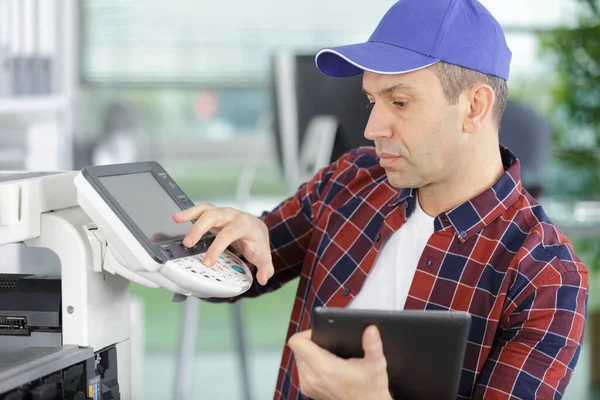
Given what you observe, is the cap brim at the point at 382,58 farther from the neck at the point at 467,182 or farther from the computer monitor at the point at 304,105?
the computer monitor at the point at 304,105

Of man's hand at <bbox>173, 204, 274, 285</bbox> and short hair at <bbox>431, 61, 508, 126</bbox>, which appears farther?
short hair at <bbox>431, 61, 508, 126</bbox>

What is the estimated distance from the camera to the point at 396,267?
57.8 inches

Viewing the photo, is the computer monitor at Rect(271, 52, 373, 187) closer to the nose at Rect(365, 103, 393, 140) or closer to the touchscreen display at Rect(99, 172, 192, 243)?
the nose at Rect(365, 103, 393, 140)

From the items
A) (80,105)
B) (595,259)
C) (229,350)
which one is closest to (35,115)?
(229,350)

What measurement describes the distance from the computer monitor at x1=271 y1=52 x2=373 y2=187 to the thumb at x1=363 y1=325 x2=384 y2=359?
64.0 inches

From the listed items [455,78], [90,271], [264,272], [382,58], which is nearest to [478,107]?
[455,78]

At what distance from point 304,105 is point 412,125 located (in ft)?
4.70

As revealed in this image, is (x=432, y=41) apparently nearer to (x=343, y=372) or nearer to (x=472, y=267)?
(x=472, y=267)

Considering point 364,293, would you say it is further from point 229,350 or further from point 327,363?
point 229,350

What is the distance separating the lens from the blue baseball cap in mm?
1324

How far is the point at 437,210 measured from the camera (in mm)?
1467

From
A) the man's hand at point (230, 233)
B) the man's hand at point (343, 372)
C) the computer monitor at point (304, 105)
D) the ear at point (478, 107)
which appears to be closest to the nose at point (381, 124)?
the ear at point (478, 107)

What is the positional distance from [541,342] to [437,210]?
31 cm

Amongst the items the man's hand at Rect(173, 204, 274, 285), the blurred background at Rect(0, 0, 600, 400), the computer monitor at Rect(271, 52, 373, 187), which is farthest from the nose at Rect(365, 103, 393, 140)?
the blurred background at Rect(0, 0, 600, 400)
